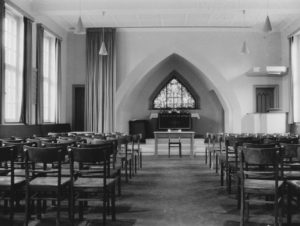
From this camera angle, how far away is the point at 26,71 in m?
9.82

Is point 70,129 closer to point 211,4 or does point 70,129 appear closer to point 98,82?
point 98,82

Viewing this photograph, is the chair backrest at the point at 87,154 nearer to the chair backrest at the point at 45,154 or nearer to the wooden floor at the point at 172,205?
the chair backrest at the point at 45,154

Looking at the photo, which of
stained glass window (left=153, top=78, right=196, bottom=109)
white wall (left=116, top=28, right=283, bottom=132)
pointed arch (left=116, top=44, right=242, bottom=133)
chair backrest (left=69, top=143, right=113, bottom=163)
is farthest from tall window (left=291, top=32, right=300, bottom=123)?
chair backrest (left=69, top=143, right=113, bottom=163)

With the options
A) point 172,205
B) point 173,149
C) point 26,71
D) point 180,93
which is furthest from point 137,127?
point 172,205

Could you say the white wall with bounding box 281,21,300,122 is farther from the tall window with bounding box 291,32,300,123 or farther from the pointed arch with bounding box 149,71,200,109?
the pointed arch with bounding box 149,71,200,109

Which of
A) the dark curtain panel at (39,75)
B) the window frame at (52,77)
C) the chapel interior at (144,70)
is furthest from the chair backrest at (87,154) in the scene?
the window frame at (52,77)

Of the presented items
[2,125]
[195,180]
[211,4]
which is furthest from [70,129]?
[195,180]

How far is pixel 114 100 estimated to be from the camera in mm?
13195

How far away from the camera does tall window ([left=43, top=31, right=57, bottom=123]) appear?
1198cm

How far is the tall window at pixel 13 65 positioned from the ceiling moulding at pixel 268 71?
7.32 meters

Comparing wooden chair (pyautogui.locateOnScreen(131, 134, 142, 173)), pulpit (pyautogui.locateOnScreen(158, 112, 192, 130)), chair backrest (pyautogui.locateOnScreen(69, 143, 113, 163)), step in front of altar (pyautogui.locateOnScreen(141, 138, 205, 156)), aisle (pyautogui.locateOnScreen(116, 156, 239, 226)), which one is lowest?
aisle (pyautogui.locateOnScreen(116, 156, 239, 226))

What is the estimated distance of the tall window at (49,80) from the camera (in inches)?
Answer: 472

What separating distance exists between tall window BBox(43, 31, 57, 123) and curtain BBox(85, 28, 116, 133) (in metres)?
1.17

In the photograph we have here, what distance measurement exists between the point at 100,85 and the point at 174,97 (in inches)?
202
